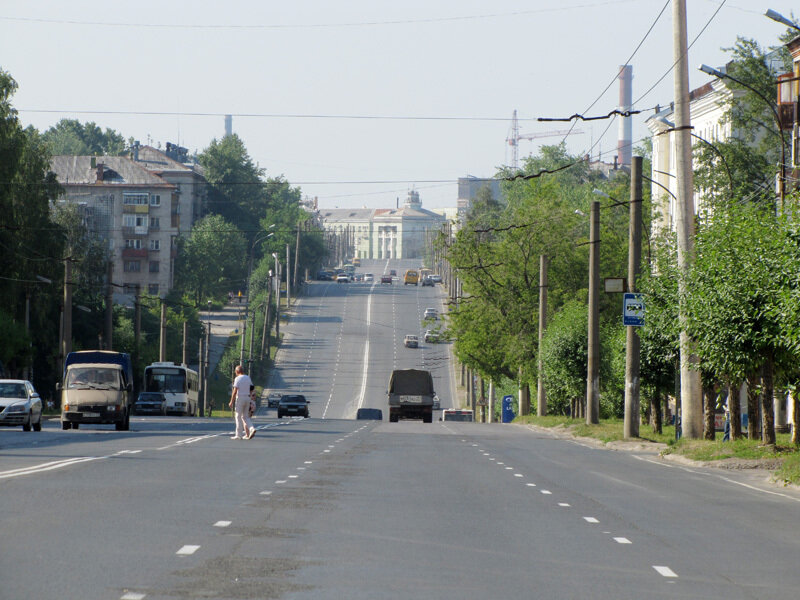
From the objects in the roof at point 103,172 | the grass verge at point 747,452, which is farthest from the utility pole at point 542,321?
the roof at point 103,172

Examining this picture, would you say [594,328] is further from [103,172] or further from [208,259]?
[103,172]

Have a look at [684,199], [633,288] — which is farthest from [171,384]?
[684,199]

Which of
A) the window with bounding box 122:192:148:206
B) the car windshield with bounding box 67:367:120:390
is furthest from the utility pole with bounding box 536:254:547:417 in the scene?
the window with bounding box 122:192:148:206

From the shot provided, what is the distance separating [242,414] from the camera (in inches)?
1342

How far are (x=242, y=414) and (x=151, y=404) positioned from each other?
1662 inches

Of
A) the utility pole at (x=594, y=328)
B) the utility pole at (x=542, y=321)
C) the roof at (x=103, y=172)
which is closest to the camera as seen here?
the utility pole at (x=594, y=328)

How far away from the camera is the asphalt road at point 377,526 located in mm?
10250

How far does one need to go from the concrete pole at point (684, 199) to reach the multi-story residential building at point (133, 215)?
132 metres

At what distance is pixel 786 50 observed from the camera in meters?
66.2

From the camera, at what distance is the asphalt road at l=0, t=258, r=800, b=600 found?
33.6ft

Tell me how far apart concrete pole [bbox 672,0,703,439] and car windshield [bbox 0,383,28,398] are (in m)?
21.0

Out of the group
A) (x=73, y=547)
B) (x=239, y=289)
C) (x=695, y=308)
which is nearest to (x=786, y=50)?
(x=695, y=308)

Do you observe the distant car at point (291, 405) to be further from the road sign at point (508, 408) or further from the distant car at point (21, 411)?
the distant car at point (21, 411)

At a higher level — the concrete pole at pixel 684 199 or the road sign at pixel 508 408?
the concrete pole at pixel 684 199
